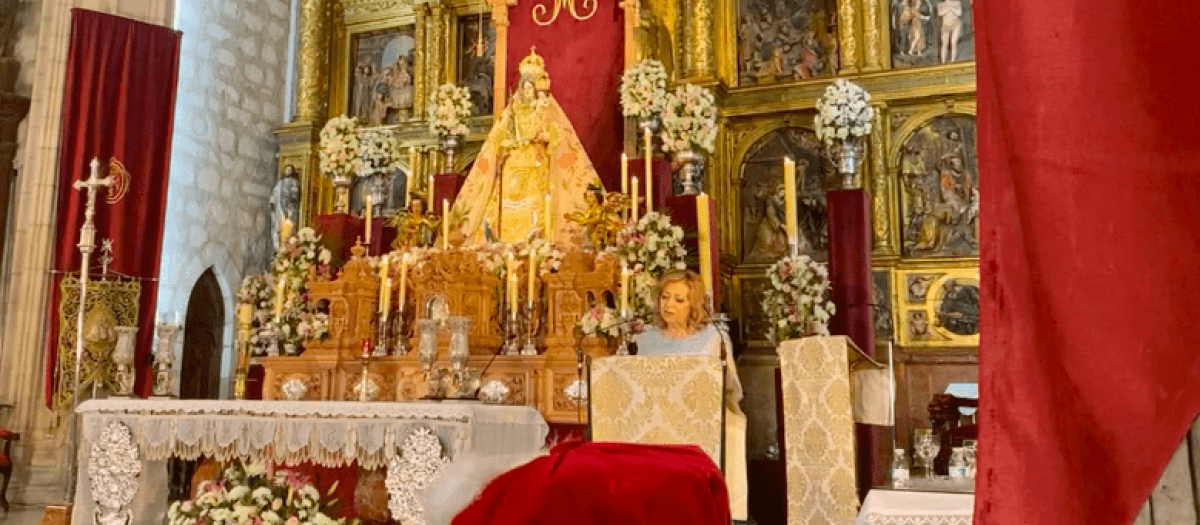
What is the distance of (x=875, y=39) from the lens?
9953mm

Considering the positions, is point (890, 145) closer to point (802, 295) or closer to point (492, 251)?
point (802, 295)

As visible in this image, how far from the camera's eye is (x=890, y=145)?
973 centimetres

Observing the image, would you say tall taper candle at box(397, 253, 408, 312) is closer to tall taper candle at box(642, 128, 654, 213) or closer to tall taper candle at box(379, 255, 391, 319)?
tall taper candle at box(379, 255, 391, 319)

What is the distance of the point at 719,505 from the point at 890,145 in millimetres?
7953

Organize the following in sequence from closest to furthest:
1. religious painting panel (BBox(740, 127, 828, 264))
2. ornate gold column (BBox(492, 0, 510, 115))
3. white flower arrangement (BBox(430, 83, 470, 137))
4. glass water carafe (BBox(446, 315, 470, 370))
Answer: glass water carafe (BBox(446, 315, 470, 370)) < white flower arrangement (BBox(430, 83, 470, 137)) < ornate gold column (BBox(492, 0, 510, 115)) < religious painting panel (BBox(740, 127, 828, 264))

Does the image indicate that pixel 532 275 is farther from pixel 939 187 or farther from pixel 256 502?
pixel 939 187

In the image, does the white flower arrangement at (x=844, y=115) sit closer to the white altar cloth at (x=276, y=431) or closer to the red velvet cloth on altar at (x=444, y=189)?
the red velvet cloth on altar at (x=444, y=189)

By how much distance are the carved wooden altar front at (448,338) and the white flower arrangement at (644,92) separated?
1.72 metres

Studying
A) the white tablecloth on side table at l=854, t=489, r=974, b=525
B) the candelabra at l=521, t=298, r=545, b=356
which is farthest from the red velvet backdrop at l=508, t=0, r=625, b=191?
the white tablecloth on side table at l=854, t=489, r=974, b=525

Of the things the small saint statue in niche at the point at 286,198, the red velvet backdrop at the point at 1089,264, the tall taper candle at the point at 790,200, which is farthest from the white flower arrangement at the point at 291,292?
the red velvet backdrop at the point at 1089,264

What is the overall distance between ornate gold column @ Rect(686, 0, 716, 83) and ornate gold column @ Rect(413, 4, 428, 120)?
3.42 meters

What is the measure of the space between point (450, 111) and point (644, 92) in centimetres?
200

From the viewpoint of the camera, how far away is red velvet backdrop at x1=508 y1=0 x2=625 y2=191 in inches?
362

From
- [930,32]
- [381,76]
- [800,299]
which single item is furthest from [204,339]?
[930,32]
